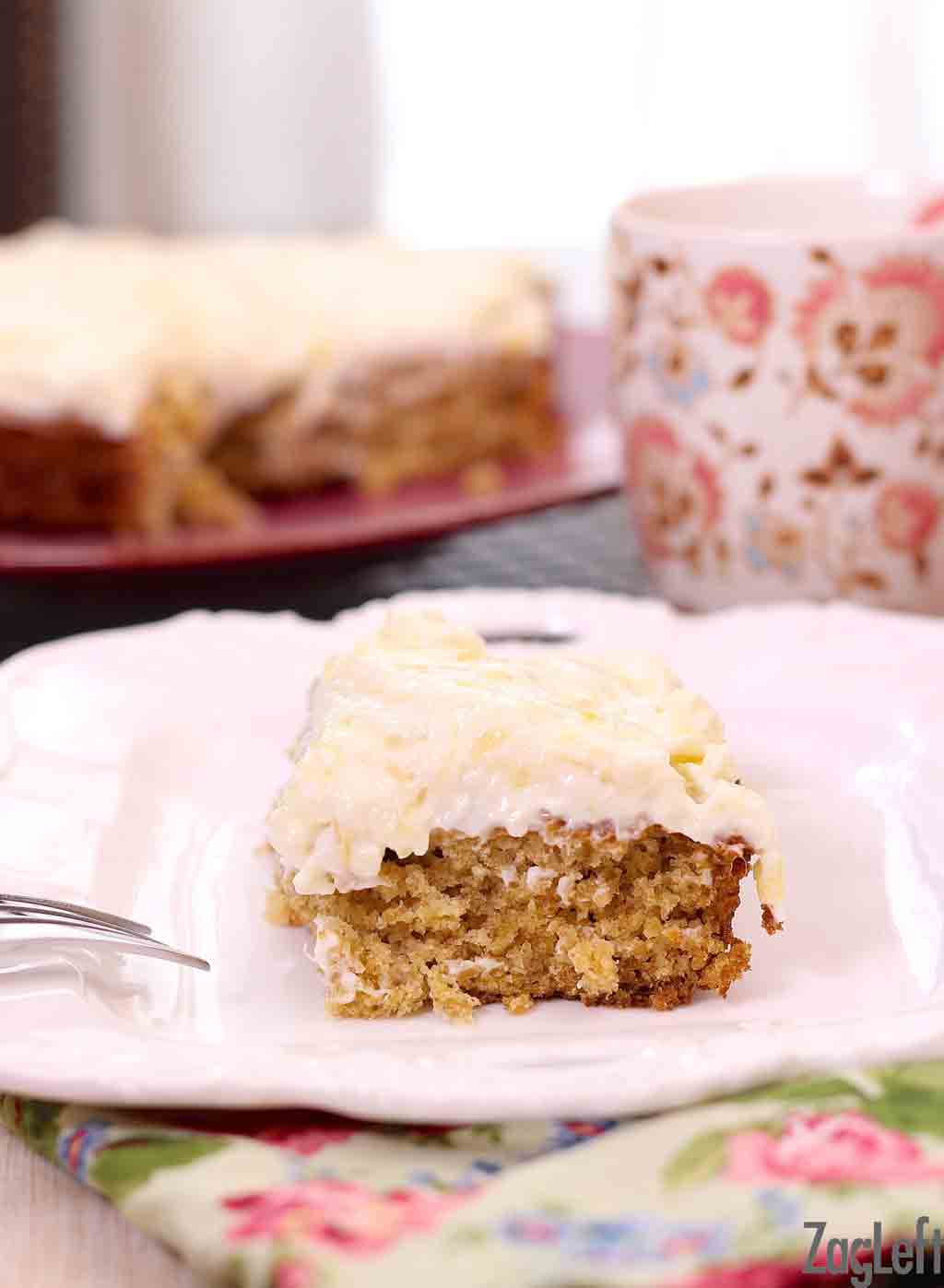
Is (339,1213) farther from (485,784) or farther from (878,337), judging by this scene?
(878,337)

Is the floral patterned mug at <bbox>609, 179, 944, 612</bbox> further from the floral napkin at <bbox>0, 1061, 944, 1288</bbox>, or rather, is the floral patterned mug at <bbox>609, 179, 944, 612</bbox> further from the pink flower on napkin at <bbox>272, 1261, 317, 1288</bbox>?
the pink flower on napkin at <bbox>272, 1261, 317, 1288</bbox>

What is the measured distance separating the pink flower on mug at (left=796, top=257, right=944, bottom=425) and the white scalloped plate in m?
0.24

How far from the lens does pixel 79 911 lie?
37.4 inches

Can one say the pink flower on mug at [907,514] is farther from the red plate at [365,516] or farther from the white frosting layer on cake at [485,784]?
the white frosting layer on cake at [485,784]

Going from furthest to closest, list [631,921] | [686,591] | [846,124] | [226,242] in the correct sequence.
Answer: [846,124] < [226,242] < [686,591] < [631,921]

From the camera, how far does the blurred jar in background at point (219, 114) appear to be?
471cm

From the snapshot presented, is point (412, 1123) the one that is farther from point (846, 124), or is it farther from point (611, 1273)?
point (846, 124)

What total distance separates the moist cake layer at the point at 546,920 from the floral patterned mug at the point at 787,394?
60 cm

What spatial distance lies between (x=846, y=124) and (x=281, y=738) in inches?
143

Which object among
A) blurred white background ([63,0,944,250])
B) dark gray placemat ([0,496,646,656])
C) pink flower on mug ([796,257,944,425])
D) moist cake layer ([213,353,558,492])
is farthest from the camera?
blurred white background ([63,0,944,250])

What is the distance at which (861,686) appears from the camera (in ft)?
4.00

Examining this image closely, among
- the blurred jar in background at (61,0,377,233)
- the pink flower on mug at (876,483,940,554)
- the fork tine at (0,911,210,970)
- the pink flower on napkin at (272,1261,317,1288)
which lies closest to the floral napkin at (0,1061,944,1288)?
the pink flower on napkin at (272,1261,317,1288)

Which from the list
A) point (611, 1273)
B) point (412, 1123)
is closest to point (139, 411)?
point (412, 1123)

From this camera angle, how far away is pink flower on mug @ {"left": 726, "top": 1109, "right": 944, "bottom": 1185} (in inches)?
29.0
